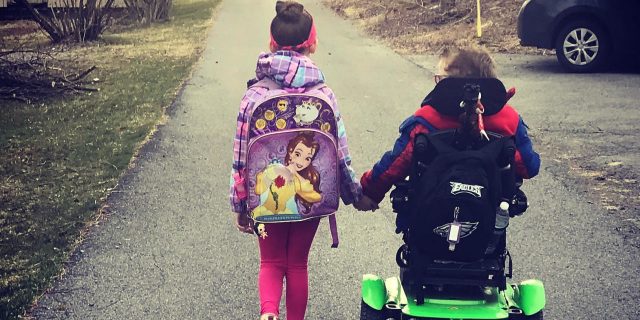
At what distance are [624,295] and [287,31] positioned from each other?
101 inches

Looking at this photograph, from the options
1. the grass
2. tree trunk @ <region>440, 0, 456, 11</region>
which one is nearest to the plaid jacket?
the grass

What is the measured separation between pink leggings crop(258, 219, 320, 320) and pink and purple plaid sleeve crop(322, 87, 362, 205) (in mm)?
201

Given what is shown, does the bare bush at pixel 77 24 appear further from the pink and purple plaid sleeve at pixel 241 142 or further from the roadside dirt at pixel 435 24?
the pink and purple plaid sleeve at pixel 241 142

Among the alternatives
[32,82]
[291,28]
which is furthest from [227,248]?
[32,82]

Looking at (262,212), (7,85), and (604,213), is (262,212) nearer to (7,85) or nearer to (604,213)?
(604,213)

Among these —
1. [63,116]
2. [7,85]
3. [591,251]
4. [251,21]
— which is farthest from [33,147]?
[251,21]

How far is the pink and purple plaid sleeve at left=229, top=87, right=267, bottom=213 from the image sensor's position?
3892mm

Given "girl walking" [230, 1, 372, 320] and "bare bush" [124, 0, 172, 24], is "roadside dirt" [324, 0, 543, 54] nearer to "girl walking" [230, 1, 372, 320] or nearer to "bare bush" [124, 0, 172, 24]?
"bare bush" [124, 0, 172, 24]

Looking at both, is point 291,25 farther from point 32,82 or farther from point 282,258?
point 32,82

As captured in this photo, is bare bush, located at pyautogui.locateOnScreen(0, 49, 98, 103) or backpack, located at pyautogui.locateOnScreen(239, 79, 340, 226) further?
bare bush, located at pyautogui.locateOnScreen(0, 49, 98, 103)

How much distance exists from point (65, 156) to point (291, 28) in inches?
218

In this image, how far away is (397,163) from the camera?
3.76 m

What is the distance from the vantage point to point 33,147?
9398mm

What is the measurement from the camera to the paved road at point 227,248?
5.10m
